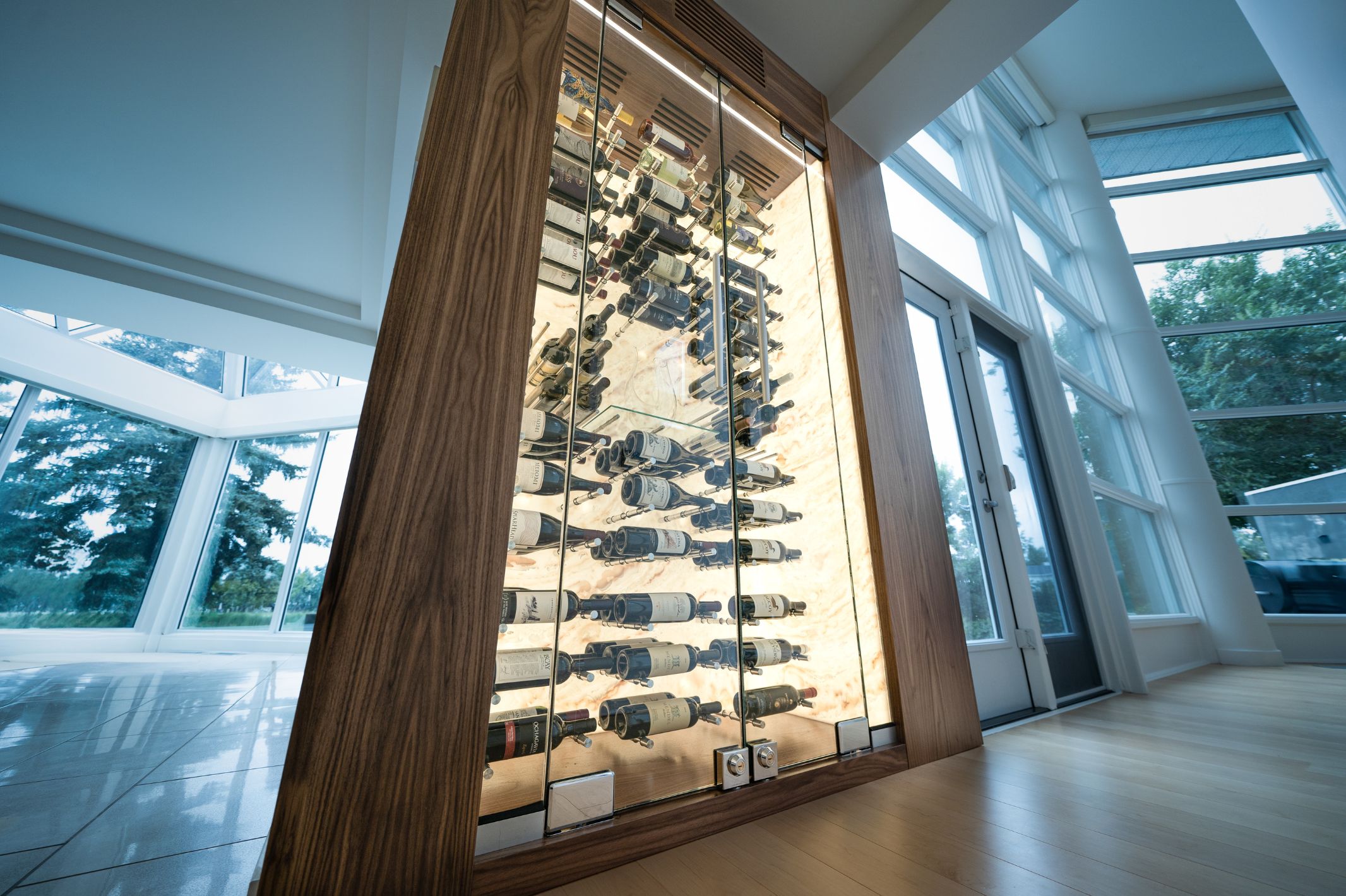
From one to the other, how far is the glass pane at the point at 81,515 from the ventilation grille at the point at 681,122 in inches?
298

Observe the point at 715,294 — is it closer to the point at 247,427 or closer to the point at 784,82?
the point at 784,82

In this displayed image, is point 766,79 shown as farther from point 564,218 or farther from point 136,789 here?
point 136,789

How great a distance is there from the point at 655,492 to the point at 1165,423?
16.3 feet

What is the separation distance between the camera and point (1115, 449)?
3859 mm

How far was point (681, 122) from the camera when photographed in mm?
1542

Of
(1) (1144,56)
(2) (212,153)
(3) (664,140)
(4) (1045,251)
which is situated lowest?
(3) (664,140)

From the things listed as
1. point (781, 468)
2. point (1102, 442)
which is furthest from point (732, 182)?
point (1102, 442)

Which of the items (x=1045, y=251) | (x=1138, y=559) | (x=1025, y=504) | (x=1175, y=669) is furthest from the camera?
(x=1045, y=251)

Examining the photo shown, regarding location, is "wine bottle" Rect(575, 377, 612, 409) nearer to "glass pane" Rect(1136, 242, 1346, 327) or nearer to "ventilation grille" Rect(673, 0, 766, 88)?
"ventilation grille" Rect(673, 0, 766, 88)

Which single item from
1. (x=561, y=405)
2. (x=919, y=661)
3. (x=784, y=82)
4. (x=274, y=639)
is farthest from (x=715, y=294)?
(x=274, y=639)

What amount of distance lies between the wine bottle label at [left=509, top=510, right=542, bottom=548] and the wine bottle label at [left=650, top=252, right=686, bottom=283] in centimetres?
76

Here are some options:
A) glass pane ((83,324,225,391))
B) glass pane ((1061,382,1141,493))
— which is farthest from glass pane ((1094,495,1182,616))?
glass pane ((83,324,225,391))

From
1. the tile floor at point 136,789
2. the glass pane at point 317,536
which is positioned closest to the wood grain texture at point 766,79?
the tile floor at point 136,789

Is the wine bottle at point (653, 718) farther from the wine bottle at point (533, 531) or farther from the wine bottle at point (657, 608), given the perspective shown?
the wine bottle at point (533, 531)
